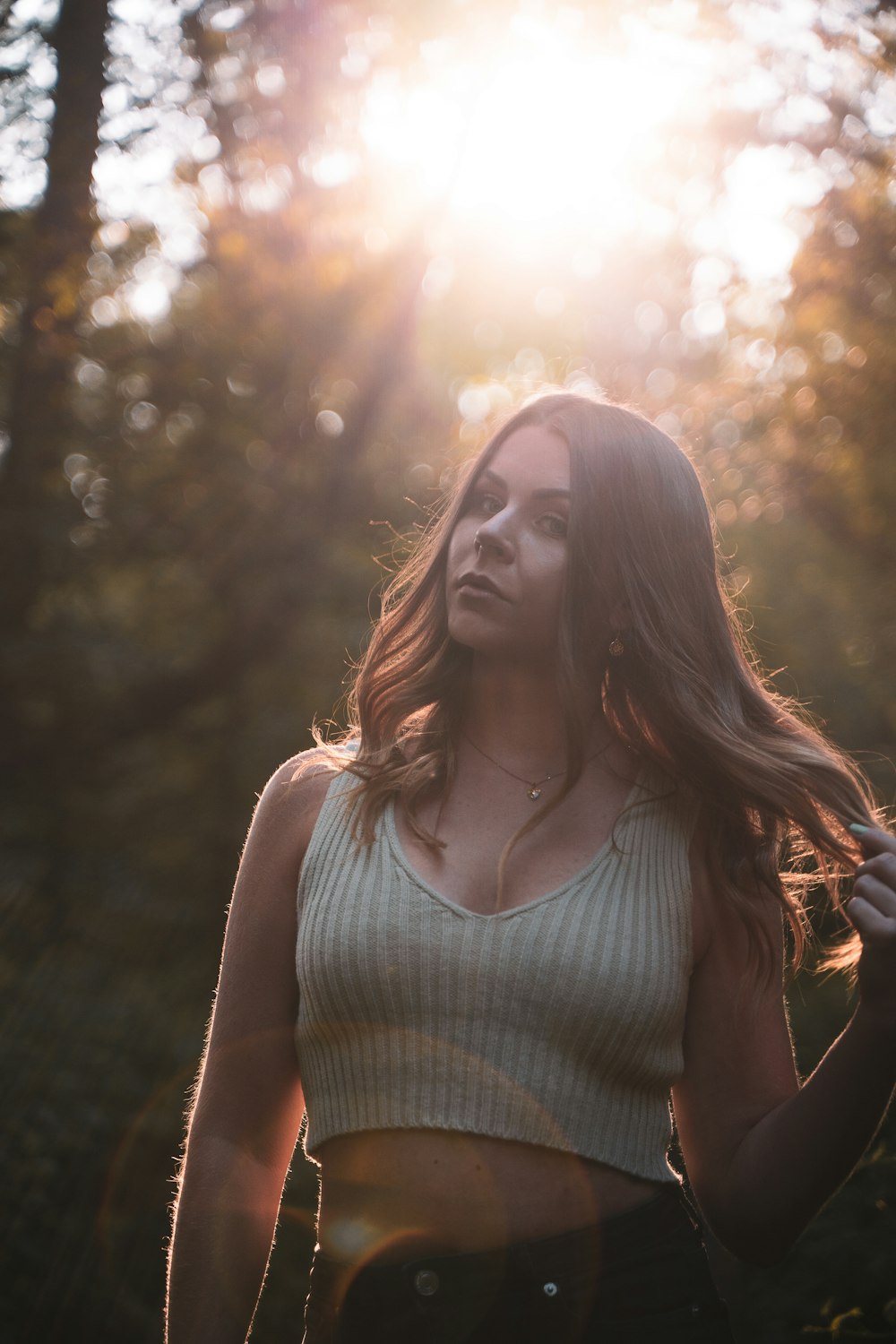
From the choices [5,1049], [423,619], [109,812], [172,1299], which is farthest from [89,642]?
[172,1299]

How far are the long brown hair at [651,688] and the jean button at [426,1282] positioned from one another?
66 cm

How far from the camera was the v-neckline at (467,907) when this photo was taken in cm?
184

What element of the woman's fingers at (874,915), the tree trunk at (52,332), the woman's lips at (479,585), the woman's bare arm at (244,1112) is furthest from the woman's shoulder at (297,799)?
the tree trunk at (52,332)

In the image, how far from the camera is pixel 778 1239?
6.25 feet

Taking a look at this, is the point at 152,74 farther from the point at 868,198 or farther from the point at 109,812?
the point at 109,812

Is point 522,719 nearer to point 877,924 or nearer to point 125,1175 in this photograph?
point 877,924

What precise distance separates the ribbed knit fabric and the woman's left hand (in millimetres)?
304

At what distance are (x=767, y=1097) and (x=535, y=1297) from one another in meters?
0.55

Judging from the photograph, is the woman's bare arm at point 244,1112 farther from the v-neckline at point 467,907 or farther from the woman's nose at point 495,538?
the woman's nose at point 495,538

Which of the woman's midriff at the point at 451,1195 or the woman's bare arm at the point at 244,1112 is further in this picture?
the woman's bare arm at the point at 244,1112

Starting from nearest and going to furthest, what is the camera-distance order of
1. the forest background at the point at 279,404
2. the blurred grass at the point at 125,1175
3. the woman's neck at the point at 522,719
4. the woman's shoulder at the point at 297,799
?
the woman's shoulder at the point at 297,799 → the woman's neck at the point at 522,719 → the blurred grass at the point at 125,1175 → the forest background at the point at 279,404

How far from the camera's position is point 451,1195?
1708 millimetres

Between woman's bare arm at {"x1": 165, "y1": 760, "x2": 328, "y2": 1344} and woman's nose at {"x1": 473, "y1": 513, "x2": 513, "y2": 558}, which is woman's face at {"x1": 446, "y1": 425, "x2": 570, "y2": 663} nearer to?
woman's nose at {"x1": 473, "y1": 513, "x2": 513, "y2": 558}

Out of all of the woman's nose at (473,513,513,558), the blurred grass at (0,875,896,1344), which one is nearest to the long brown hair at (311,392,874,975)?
the woman's nose at (473,513,513,558)
